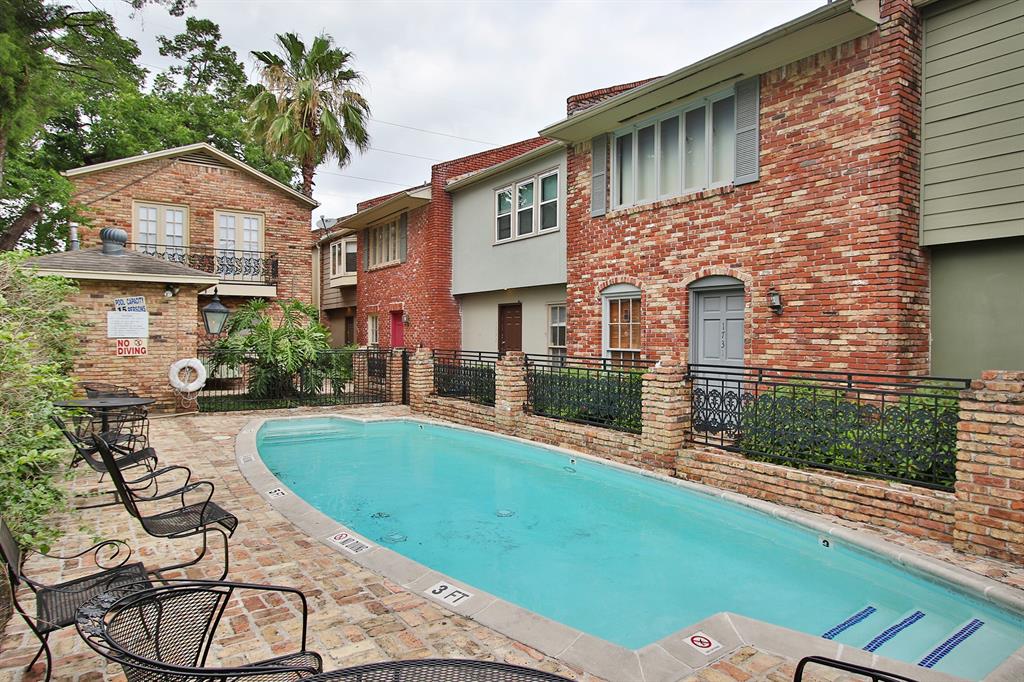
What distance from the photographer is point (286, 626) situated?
141 inches

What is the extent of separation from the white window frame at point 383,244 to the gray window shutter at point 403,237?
0.20m

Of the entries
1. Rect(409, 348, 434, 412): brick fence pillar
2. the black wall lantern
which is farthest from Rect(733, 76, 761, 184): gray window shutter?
the black wall lantern

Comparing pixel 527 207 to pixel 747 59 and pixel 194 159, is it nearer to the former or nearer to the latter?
pixel 747 59

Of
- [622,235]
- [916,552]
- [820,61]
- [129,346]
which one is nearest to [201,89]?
[129,346]

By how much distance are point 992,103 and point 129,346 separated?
15924 mm

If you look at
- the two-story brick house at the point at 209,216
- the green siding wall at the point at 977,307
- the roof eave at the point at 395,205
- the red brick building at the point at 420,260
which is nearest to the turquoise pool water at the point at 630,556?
the green siding wall at the point at 977,307

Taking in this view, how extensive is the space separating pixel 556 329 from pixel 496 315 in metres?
2.58

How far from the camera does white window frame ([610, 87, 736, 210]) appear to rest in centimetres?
1014

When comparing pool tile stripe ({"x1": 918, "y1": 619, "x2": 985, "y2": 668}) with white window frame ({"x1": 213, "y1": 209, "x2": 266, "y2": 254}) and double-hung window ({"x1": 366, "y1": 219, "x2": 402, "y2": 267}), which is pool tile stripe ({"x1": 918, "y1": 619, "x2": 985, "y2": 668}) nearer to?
double-hung window ({"x1": 366, "y1": 219, "x2": 402, "y2": 267})

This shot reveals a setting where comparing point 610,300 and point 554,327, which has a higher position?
point 610,300

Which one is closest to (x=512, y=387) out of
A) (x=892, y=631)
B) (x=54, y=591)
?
(x=892, y=631)

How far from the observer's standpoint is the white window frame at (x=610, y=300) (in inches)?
455

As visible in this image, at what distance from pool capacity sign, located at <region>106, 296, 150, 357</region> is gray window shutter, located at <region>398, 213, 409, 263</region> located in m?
8.41

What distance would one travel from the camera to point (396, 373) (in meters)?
16.0
